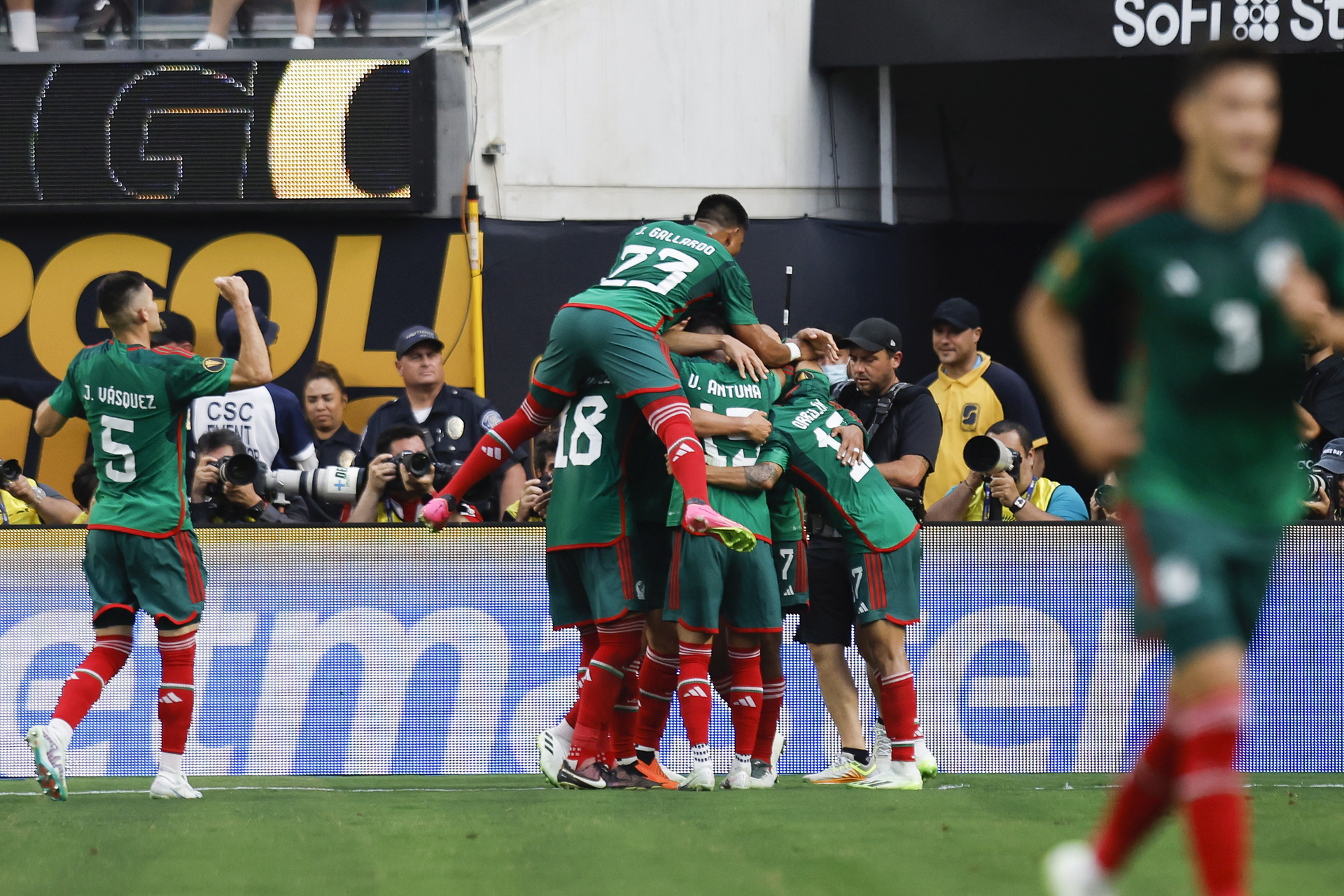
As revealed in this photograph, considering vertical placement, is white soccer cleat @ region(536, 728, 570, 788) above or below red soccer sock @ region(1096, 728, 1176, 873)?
below

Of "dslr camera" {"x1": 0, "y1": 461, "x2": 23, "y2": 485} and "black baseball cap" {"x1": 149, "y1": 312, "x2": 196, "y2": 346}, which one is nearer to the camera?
"dslr camera" {"x1": 0, "y1": 461, "x2": 23, "y2": 485}

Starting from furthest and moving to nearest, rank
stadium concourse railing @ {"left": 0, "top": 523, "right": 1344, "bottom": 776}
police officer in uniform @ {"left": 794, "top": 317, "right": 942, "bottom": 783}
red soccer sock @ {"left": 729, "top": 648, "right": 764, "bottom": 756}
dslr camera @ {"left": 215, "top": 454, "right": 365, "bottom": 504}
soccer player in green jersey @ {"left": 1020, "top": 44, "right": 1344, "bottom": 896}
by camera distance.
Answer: dslr camera @ {"left": 215, "top": 454, "right": 365, "bottom": 504} < stadium concourse railing @ {"left": 0, "top": 523, "right": 1344, "bottom": 776} < police officer in uniform @ {"left": 794, "top": 317, "right": 942, "bottom": 783} < red soccer sock @ {"left": 729, "top": 648, "right": 764, "bottom": 756} < soccer player in green jersey @ {"left": 1020, "top": 44, "right": 1344, "bottom": 896}

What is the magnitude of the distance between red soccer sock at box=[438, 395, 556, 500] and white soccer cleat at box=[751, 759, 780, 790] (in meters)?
1.71

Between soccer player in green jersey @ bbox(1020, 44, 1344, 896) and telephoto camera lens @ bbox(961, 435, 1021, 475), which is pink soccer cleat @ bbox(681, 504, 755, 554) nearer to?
telephoto camera lens @ bbox(961, 435, 1021, 475)

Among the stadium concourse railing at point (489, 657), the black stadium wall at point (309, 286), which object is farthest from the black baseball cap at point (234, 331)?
the stadium concourse railing at point (489, 657)

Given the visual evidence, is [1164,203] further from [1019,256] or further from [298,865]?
[1019,256]

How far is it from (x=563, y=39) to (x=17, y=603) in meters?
5.68

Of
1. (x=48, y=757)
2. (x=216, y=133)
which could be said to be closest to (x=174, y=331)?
(x=216, y=133)

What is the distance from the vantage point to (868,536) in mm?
7207

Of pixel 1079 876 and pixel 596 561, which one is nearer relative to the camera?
pixel 1079 876

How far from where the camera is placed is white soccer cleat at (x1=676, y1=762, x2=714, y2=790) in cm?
676

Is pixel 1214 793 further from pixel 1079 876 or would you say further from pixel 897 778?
pixel 897 778

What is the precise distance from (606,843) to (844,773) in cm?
279

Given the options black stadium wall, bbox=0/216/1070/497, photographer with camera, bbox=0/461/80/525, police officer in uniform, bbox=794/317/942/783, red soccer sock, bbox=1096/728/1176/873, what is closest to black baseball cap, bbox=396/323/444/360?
black stadium wall, bbox=0/216/1070/497
